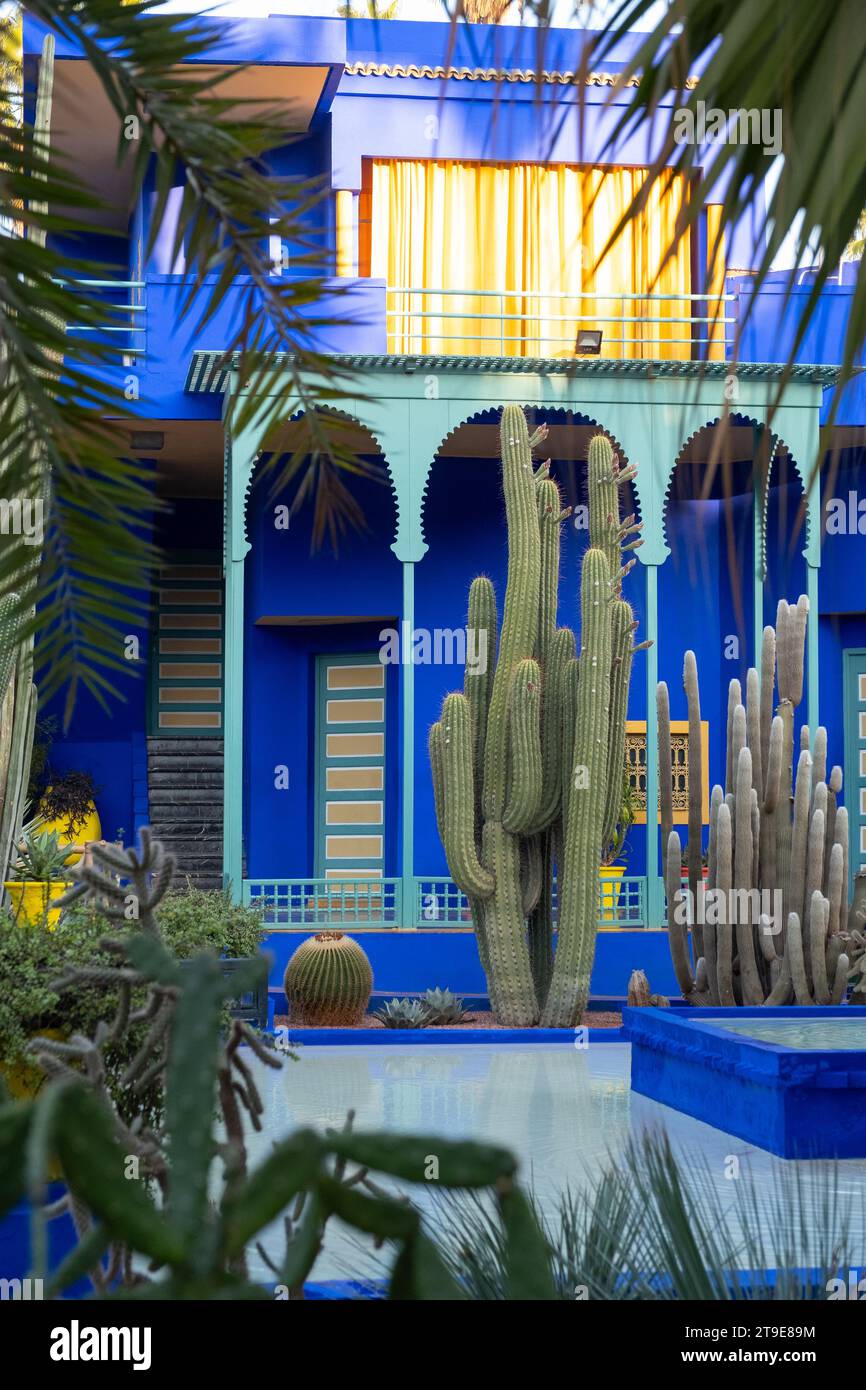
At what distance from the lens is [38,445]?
241 cm

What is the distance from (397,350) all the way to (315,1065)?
847cm

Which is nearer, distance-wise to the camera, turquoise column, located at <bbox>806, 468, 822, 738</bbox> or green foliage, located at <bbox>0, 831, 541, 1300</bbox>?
green foliage, located at <bbox>0, 831, 541, 1300</bbox>

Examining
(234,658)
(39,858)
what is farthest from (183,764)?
(39,858)

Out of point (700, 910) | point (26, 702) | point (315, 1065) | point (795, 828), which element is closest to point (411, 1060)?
point (315, 1065)

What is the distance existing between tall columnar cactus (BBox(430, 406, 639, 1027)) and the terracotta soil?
423mm

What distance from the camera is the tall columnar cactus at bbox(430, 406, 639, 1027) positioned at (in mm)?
11227

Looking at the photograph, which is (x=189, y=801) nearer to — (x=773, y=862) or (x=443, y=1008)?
(x=443, y=1008)

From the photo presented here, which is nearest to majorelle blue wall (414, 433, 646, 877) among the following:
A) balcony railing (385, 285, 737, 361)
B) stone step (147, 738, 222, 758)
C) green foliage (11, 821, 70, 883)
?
balcony railing (385, 285, 737, 361)

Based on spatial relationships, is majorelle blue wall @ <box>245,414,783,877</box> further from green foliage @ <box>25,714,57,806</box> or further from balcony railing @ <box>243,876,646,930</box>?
green foliage @ <box>25,714,57,806</box>

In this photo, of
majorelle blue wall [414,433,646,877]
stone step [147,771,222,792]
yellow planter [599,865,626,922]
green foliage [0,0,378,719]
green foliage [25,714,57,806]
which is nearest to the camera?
green foliage [0,0,378,719]

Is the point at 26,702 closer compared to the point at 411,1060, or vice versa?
the point at 26,702
